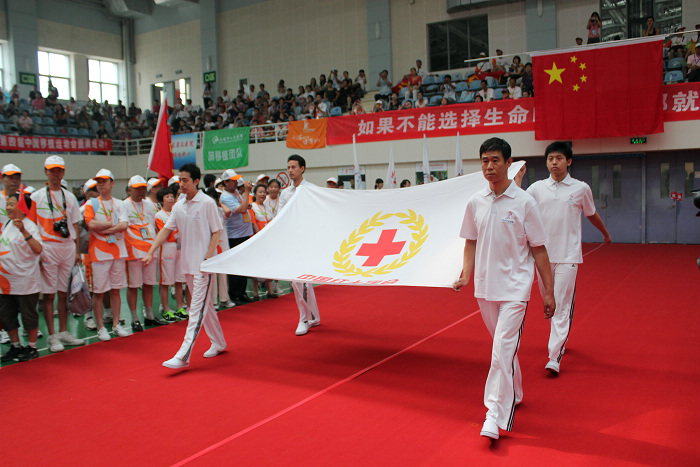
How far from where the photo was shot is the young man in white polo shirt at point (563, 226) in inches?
188

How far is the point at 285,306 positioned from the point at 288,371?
3.04 meters

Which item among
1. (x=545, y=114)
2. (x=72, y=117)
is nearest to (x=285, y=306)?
(x=545, y=114)

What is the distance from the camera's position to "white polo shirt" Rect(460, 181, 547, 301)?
11.5ft

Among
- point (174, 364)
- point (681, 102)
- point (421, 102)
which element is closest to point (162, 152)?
point (174, 364)

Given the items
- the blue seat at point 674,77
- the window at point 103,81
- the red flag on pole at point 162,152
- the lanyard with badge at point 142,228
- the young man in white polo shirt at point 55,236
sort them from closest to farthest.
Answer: the young man in white polo shirt at point 55,236
the lanyard with badge at point 142,228
the red flag on pole at point 162,152
the blue seat at point 674,77
the window at point 103,81

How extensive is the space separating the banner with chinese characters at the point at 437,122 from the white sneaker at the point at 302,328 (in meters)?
9.62

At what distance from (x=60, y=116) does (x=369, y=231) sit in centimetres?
2012

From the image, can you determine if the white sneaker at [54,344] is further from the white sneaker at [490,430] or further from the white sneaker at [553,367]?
the white sneaker at [553,367]

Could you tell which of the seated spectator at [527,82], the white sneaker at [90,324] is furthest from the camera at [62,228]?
the seated spectator at [527,82]

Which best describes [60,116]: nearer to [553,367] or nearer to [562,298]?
[562,298]

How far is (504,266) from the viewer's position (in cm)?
354

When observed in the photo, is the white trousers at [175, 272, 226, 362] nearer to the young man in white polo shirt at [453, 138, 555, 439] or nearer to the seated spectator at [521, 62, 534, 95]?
the young man in white polo shirt at [453, 138, 555, 439]

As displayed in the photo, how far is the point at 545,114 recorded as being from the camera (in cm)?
1345

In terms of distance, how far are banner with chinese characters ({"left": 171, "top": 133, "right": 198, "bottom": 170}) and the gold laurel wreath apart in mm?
15281
